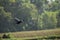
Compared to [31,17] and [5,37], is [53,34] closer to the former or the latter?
[31,17]

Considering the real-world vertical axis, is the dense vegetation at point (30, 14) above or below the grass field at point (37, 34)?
above

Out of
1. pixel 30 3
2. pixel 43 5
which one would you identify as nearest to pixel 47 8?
pixel 43 5

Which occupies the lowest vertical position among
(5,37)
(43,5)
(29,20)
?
(5,37)

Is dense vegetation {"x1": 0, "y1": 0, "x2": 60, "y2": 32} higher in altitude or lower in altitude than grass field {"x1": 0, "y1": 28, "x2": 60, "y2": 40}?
higher

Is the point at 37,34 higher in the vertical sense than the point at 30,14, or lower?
lower
